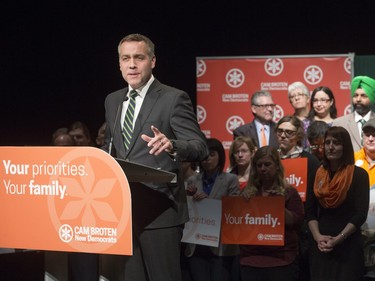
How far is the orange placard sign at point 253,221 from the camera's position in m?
5.22

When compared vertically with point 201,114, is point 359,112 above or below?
below

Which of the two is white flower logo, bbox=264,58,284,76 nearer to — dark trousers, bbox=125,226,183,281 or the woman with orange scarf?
the woman with orange scarf

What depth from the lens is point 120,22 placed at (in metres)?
9.48

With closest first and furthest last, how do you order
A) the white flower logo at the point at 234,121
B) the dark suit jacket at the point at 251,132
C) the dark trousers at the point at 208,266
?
1. the dark trousers at the point at 208,266
2. the dark suit jacket at the point at 251,132
3. the white flower logo at the point at 234,121

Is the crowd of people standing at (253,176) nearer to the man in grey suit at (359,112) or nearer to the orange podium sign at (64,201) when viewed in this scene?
the man in grey suit at (359,112)

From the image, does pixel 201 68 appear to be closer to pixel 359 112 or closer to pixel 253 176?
pixel 359 112

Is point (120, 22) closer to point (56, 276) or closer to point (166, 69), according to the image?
point (166, 69)

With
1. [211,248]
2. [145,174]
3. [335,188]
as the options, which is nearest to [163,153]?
[145,174]

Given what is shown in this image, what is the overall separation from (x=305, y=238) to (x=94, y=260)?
1651mm

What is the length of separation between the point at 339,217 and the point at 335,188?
0.65 feet

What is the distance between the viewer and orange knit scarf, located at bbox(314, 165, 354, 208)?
505 cm

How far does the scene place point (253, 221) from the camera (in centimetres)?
532

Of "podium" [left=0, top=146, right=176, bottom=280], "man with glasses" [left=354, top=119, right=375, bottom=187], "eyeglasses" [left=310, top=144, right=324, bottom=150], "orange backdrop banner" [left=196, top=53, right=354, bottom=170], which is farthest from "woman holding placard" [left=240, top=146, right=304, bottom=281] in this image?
"orange backdrop banner" [left=196, top=53, right=354, bottom=170]

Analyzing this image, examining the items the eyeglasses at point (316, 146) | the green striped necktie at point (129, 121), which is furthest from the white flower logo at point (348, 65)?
the green striped necktie at point (129, 121)
